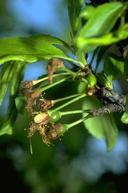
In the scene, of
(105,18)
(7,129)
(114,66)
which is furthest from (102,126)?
(105,18)

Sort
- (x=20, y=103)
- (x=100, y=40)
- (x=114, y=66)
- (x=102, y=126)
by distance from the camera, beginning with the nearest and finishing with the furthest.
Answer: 1. (x=100, y=40)
2. (x=114, y=66)
3. (x=20, y=103)
4. (x=102, y=126)

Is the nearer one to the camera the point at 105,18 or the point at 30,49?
the point at 105,18

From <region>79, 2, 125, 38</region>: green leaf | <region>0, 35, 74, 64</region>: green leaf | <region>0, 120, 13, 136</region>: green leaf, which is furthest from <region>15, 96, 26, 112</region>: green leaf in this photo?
<region>79, 2, 125, 38</region>: green leaf

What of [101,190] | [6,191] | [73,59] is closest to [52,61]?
[73,59]

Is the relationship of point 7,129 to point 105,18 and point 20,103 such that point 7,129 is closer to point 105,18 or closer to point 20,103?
point 20,103

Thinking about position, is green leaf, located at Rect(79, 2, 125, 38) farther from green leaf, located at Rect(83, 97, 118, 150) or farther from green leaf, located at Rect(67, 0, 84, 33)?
green leaf, located at Rect(83, 97, 118, 150)

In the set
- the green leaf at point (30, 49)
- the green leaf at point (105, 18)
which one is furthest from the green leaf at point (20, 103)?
the green leaf at point (105, 18)
